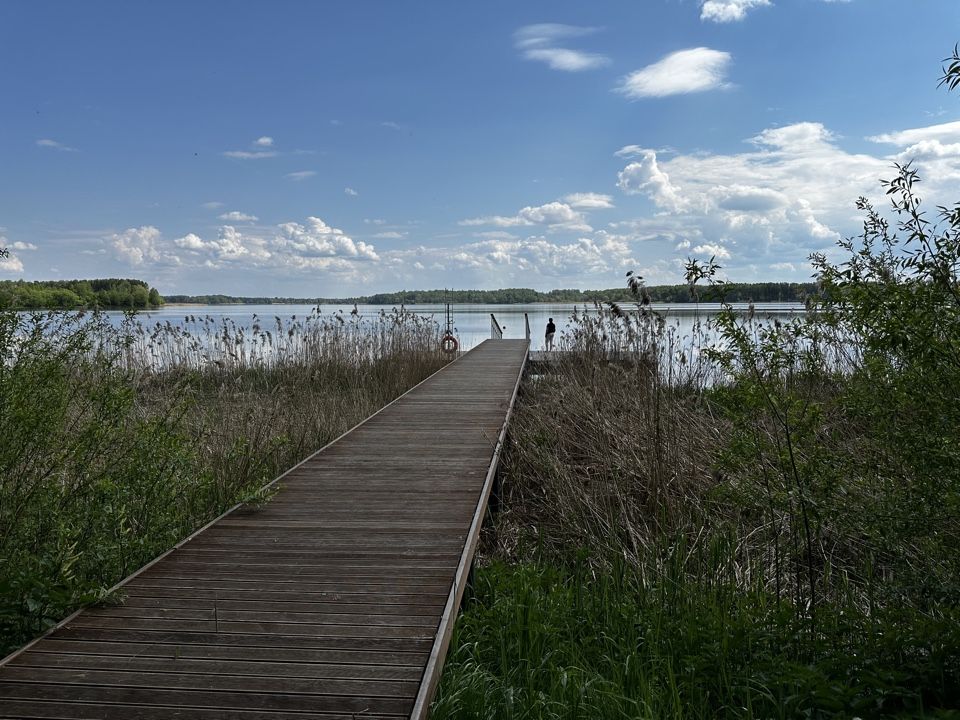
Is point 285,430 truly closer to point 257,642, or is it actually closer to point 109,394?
point 109,394

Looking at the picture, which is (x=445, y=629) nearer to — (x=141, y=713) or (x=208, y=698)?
(x=208, y=698)

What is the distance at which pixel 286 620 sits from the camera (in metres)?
2.89

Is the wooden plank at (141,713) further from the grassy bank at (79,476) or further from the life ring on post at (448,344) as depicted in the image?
the life ring on post at (448,344)

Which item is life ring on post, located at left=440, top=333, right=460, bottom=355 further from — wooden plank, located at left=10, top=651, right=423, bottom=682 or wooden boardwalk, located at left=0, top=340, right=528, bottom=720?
wooden plank, located at left=10, top=651, right=423, bottom=682

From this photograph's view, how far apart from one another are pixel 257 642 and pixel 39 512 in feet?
4.90

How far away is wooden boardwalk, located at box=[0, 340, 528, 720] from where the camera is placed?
2.35 meters

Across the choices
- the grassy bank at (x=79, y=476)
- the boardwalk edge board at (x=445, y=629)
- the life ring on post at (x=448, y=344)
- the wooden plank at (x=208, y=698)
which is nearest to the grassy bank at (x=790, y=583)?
the boardwalk edge board at (x=445, y=629)

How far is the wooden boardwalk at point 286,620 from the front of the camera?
235 centimetres

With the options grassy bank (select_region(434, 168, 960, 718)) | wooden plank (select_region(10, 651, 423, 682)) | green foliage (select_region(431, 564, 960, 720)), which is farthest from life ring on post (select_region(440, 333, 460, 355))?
wooden plank (select_region(10, 651, 423, 682))

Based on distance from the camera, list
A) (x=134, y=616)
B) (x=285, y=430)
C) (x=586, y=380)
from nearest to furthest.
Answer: (x=134, y=616) < (x=285, y=430) < (x=586, y=380)

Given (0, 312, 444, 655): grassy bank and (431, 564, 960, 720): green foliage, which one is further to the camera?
(0, 312, 444, 655): grassy bank

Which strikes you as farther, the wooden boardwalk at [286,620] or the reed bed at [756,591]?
the reed bed at [756,591]

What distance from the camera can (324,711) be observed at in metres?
2.28

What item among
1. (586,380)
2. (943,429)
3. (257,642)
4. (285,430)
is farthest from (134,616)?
(586,380)
